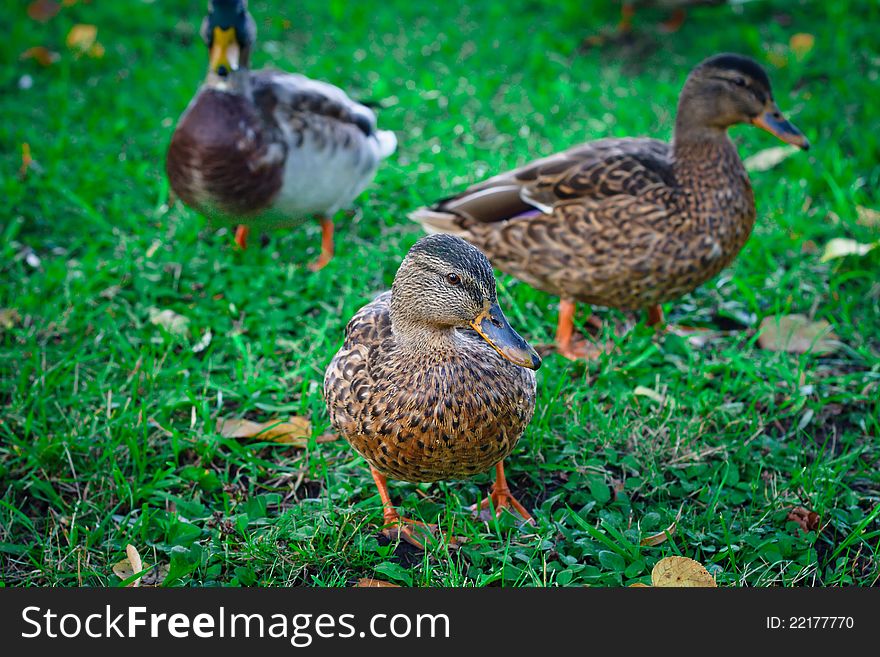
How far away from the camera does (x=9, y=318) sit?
3.36m

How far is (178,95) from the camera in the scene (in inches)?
202

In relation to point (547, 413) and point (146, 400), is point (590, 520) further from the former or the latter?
point (146, 400)

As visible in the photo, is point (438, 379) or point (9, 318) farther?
point (9, 318)

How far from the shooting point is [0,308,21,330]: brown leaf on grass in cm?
332

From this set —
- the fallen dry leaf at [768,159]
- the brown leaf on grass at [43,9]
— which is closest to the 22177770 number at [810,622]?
the fallen dry leaf at [768,159]

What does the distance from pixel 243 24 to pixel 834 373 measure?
2692 mm

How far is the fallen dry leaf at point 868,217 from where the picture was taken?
3791 mm

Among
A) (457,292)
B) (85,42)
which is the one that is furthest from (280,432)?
(85,42)

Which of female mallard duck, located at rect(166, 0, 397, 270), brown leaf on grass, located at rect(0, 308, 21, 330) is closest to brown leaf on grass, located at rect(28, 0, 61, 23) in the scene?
female mallard duck, located at rect(166, 0, 397, 270)

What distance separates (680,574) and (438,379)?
0.78 metres

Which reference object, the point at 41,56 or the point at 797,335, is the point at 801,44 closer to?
the point at 797,335

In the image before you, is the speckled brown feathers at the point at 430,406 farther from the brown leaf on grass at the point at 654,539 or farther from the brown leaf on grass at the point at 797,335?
the brown leaf on grass at the point at 797,335

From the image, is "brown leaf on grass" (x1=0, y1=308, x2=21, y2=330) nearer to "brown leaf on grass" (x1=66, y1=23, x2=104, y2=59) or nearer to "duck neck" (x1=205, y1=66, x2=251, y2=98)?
"duck neck" (x1=205, y1=66, x2=251, y2=98)

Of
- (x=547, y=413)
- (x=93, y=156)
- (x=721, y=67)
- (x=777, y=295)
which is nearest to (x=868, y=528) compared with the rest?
(x=547, y=413)
